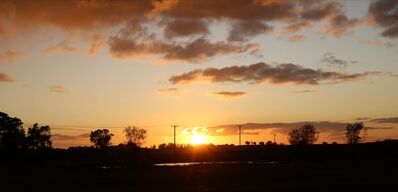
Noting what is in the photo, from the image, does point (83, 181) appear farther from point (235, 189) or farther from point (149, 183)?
point (235, 189)

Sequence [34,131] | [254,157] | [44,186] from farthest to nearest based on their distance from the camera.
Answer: [34,131] → [254,157] → [44,186]

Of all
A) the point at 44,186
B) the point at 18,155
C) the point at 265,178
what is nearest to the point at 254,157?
the point at 18,155

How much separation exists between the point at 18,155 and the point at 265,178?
84.7m

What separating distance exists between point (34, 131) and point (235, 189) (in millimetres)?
154692

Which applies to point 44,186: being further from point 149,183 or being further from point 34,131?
point 34,131

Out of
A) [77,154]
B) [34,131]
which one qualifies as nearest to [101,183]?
[77,154]

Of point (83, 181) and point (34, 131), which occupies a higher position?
point (34, 131)

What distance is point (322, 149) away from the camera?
152000 mm

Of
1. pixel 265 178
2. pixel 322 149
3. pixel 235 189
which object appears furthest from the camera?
pixel 322 149

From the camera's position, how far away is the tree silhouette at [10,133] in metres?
159

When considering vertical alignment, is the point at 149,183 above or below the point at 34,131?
below

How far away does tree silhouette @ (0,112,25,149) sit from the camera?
159m

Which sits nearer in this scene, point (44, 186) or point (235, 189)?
point (235, 189)

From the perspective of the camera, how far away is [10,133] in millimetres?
162500
